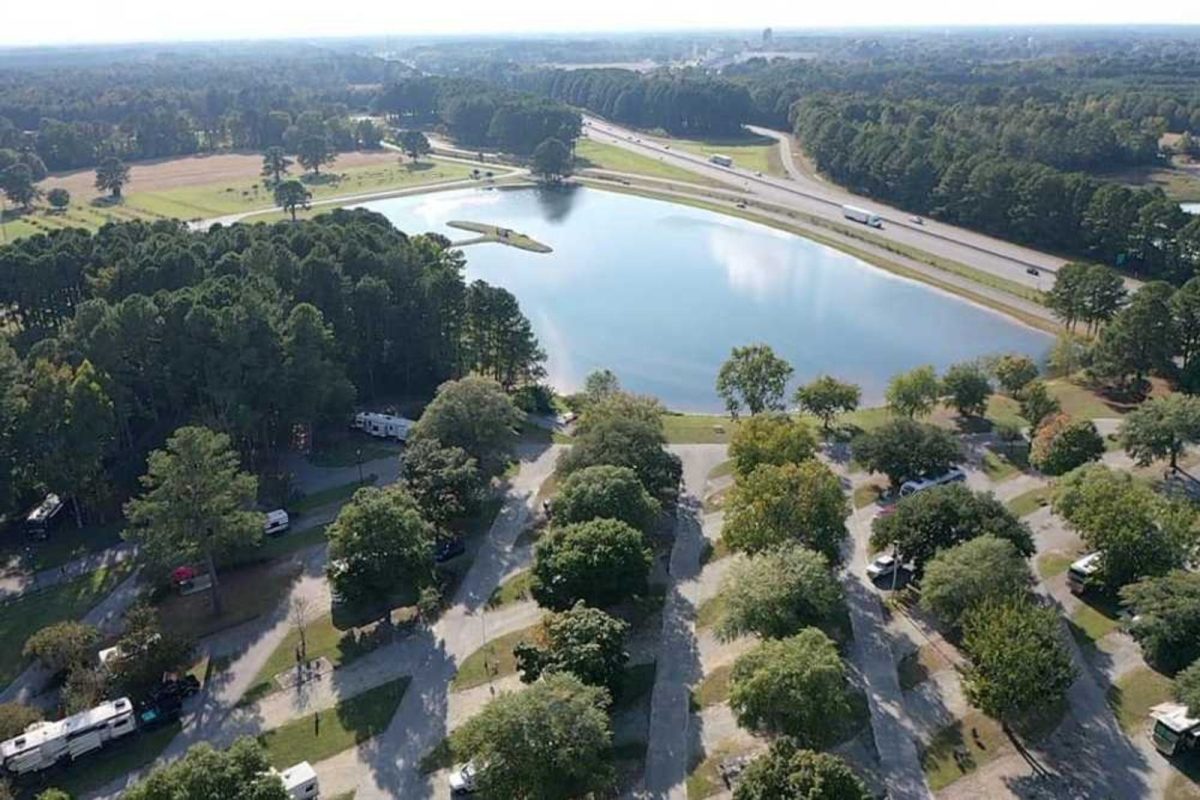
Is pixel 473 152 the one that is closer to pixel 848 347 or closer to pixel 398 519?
pixel 848 347

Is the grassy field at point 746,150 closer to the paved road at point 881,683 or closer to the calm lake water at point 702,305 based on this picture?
the calm lake water at point 702,305

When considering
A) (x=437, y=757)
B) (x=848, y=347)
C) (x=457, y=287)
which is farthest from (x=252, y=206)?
(x=437, y=757)

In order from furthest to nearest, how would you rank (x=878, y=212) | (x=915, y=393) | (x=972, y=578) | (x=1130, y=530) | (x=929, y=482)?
(x=878, y=212), (x=915, y=393), (x=929, y=482), (x=1130, y=530), (x=972, y=578)

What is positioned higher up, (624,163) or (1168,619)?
(1168,619)

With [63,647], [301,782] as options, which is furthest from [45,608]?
[301,782]

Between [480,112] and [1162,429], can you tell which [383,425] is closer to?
[1162,429]

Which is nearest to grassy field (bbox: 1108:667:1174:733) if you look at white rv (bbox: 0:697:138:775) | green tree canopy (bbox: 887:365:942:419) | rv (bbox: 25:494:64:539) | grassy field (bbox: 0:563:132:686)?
green tree canopy (bbox: 887:365:942:419)

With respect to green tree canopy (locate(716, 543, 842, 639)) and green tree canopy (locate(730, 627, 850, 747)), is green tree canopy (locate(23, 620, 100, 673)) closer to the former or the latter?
green tree canopy (locate(716, 543, 842, 639))
